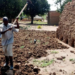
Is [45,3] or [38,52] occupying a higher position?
[45,3]

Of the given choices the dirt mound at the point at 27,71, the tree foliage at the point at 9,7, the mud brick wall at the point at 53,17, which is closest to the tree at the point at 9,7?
the tree foliage at the point at 9,7

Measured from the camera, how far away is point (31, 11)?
29.2 meters

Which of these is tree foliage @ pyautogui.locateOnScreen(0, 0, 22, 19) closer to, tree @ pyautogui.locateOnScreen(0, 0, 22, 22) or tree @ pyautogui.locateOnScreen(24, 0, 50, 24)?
tree @ pyautogui.locateOnScreen(0, 0, 22, 22)

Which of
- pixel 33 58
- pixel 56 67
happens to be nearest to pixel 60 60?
pixel 56 67

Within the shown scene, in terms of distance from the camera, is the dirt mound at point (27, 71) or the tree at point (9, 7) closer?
the dirt mound at point (27, 71)

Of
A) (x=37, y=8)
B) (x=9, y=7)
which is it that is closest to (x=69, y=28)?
(x=9, y=7)

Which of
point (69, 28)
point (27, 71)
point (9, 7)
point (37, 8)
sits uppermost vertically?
point (37, 8)

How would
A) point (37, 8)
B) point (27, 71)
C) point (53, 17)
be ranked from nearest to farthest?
1. point (27, 71)
2. point (53, 17)
3. point (37, 8)

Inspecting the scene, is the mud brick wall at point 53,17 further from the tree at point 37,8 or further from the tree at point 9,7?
the tree at point 9,7

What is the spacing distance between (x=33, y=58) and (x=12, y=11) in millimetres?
15386

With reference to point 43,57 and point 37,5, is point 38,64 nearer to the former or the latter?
point 43,57

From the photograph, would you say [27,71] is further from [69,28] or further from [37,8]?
[37,8]

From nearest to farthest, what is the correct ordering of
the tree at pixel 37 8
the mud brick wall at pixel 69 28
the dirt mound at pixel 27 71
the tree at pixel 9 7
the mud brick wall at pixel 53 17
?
the dirt mound at pixel 27 71 → the mud brick wall at pixel 69 28 → the tree at pixel 9 7 → the mud brick wall at pixel 53 17 → the tree at pixel 37 8

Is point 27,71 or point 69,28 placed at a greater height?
point 69,28
